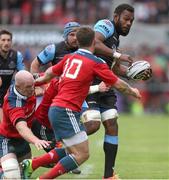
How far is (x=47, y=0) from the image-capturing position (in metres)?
31.0

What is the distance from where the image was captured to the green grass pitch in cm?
1143

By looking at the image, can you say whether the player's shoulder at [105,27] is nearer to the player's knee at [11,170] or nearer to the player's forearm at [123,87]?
the player's forearm at [123,87]

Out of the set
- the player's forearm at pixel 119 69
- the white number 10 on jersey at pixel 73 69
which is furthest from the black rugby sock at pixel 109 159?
the white number 10 on jersey at pixel 73 69

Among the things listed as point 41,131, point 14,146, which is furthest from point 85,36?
point 41,131

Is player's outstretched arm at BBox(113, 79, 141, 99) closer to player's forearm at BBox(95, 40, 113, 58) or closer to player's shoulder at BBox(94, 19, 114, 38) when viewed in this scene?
player's forearm at BBox(95, 40, 113, 58)

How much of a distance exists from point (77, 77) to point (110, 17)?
66.8 ft

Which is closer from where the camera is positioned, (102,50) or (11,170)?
(11,170)

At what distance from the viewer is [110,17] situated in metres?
29.0

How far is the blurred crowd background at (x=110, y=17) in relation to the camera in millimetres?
28578

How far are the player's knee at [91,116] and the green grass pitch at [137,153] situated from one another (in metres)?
0.86

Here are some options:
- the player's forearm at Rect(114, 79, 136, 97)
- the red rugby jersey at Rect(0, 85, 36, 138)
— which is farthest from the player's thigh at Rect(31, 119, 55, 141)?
the player's forearm at Rect(114, 79, 136, 97)

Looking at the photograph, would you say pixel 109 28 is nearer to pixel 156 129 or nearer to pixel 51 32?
pixel 156 129

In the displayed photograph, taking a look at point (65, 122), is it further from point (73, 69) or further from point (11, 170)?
point (11, 170)

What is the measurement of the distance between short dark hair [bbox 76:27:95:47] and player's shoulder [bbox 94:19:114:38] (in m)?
1.58
